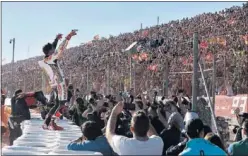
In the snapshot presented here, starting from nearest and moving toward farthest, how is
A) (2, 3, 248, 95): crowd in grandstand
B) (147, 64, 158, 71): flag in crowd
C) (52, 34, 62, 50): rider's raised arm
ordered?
(52, 34, 62, 50): rider's raised arm < (2, 3, 248, 95): crowd in grandstand < (147, 64, 158, 71): flag in crowd

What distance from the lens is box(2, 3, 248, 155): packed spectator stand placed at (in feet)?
14.9

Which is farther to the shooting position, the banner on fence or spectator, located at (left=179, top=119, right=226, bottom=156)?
the banner on fence

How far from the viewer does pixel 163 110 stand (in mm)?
8367

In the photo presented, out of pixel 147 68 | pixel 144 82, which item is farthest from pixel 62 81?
pixel 147 68

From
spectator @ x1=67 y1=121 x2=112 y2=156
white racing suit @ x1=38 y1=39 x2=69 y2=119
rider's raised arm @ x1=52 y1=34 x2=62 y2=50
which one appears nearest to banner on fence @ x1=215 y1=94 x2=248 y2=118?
white racing suit @ x1=38 y1=39 x2=69 y2=119

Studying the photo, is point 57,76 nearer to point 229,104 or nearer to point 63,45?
point 63,45

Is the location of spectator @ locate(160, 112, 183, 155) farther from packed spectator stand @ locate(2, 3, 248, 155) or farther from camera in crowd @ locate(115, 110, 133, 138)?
camera in crowd @ locate(115, 110, 133, 138)

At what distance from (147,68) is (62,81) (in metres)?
10.0

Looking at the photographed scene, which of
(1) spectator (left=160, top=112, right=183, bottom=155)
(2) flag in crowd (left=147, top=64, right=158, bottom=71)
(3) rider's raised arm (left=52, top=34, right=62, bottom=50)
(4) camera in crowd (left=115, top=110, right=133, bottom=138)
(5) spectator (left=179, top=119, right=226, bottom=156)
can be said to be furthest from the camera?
(2) flag in crowd (left=147, top=64, right=158, bottom=71)

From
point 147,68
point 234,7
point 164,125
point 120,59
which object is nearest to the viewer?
point 164,125

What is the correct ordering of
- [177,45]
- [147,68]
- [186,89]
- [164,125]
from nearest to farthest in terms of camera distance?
[164,125] → [186,89] → [147,68] → [177,45]

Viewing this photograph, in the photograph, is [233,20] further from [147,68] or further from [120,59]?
[147,68]

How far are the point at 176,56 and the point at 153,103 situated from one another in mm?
9761

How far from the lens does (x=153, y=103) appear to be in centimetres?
968
